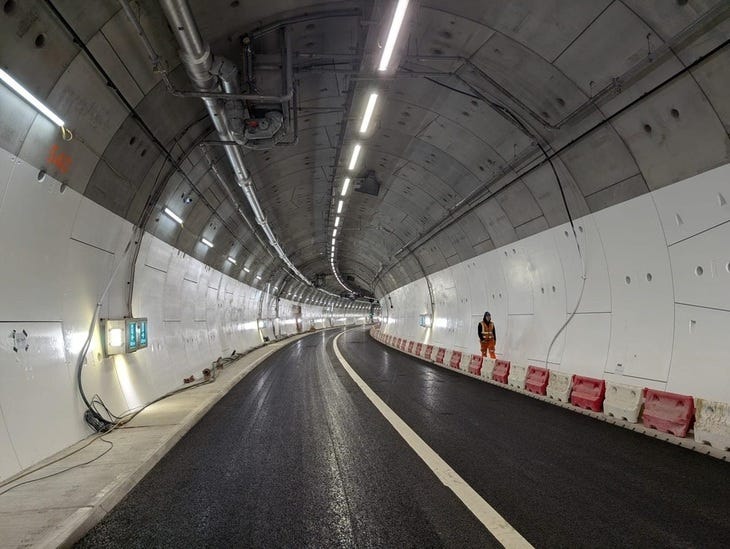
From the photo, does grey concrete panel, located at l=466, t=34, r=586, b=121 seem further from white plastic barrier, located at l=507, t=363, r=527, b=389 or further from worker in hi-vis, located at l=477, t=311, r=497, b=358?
worker in hi-vis, located at l=477, t=311, r=497, b=358

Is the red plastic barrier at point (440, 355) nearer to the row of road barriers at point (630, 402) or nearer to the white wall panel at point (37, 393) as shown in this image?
the row of road barriers at point (630, 402)

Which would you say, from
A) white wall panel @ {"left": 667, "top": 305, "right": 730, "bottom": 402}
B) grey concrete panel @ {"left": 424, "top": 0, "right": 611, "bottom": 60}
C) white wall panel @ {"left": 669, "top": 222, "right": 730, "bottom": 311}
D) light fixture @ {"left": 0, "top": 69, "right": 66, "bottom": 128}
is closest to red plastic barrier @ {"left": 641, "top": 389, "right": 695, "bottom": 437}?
white wall panel @ {"left": 667, "top": 305, "right": 730, "bottom": 402}

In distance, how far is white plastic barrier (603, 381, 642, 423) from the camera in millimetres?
7211

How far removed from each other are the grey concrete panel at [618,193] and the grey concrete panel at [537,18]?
98.2 inches

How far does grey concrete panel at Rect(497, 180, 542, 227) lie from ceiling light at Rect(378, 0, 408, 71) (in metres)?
5.37

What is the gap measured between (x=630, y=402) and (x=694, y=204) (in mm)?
3184

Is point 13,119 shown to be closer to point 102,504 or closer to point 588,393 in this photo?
point 102,504

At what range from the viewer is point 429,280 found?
74.3 ft

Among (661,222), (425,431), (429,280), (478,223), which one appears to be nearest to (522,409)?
(425,431)

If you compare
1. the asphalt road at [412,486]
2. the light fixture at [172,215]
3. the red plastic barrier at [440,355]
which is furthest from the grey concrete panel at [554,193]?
the red plastic barrier at [440,355]

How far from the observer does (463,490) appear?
4383mm

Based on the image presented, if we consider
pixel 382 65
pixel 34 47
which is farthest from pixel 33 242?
pixel 382 65

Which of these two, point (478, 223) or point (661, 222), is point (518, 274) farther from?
point (661, 222)

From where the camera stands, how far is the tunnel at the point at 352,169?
13.7 feet
